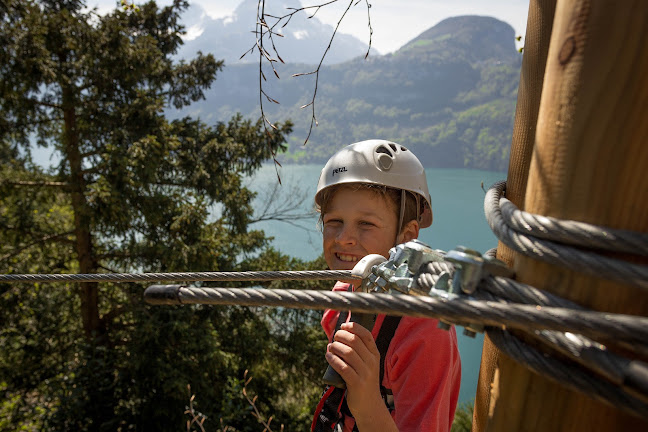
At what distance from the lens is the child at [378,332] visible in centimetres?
128

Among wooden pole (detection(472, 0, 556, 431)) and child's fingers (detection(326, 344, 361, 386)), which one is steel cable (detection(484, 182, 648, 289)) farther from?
child's fingers (detection(326, 344, 361, 386))

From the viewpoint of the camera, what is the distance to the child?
4.20 ft

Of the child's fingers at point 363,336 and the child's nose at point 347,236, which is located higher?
the child's nose at point 347,236

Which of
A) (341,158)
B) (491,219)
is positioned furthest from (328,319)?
(491,219)

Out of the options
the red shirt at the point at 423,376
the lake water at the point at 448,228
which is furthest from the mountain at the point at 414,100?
the red shirt at the point at 423,376

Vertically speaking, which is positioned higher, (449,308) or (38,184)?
(449,308)

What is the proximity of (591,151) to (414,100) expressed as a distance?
106794 mm

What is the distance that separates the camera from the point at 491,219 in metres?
0.73

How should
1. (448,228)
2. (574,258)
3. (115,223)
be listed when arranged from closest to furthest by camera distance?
(574,258)
(115,223)
(448,228)

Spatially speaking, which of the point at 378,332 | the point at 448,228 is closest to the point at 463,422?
the point at 378,332

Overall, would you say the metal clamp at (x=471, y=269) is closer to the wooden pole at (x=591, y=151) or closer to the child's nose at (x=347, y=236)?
the wooden pole at (x=591, y=151)

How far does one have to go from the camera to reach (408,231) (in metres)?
2.00

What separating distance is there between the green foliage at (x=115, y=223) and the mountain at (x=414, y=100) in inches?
1931

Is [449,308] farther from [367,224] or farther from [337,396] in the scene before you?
[367,224]
